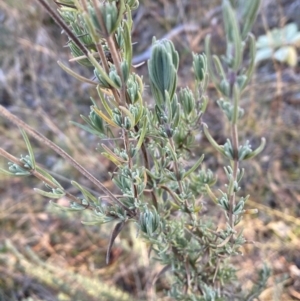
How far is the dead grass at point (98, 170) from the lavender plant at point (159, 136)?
35cm

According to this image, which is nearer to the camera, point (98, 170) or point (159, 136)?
point (159, 136)

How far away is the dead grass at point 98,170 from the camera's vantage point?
1309 millimetres

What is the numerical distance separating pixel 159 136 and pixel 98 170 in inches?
47.6

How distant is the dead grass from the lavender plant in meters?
0.35

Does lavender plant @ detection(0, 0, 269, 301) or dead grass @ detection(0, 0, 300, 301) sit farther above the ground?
lavender plant @ detection(0, 0, 269, 301)

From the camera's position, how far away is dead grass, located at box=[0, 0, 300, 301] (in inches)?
51.5

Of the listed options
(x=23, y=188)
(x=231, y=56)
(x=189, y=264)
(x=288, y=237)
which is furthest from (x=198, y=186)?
(x=23, y=188)

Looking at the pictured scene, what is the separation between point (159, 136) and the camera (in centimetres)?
52

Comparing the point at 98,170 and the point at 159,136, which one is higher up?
the point at 159,136

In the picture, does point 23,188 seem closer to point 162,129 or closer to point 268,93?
point 268,93

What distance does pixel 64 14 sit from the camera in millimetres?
499

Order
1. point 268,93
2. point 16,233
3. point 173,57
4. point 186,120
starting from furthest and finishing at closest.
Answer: point 268,93, point 16,233, point 186,120, point 173,57

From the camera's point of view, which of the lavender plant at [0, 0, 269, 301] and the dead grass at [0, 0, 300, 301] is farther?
the dead grass at [0, 0, 300, 301]

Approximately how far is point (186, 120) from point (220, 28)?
151cm
